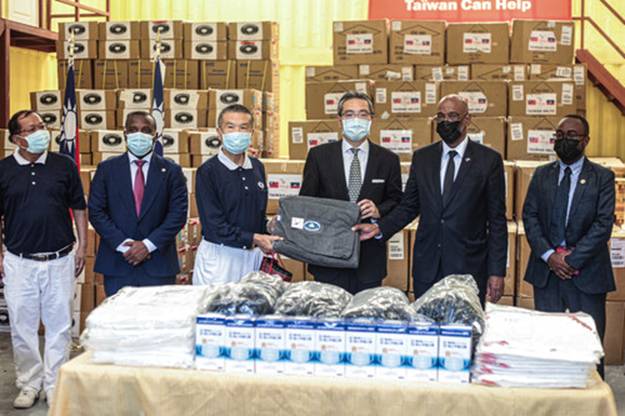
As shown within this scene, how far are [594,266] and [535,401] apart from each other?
1.85 m

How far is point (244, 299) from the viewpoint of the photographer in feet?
8.50

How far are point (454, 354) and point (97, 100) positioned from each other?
5.77 m

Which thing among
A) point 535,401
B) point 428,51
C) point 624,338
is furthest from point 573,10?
point 535,401

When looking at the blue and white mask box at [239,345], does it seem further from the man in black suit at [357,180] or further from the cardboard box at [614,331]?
the cardboard box at [614,331]

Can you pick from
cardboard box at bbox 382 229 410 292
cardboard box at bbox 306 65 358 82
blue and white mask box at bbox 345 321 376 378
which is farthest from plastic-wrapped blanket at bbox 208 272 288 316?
cardboard box at bbox 306 65 358 82

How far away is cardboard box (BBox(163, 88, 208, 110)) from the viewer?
722 centimetres

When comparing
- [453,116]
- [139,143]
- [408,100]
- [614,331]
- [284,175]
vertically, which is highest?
[408,100]

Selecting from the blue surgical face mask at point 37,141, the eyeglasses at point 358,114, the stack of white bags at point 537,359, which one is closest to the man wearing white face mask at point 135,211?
the blue surgical face mask at point 37,141

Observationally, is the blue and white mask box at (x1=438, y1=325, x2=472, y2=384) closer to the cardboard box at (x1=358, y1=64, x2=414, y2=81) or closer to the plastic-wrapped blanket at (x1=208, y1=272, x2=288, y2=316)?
the plastic-wrapped blanket at (x1=208, y1=272, x2=288, y2=316)

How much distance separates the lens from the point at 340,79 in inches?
254

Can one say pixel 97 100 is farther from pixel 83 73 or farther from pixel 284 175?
pixel 284 175

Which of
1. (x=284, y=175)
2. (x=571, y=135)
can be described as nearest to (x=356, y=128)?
(x=571, y=135)

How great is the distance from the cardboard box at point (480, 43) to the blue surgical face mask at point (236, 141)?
2971 mm

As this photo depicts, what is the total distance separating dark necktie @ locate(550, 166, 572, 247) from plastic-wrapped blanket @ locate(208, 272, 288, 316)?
178cm
